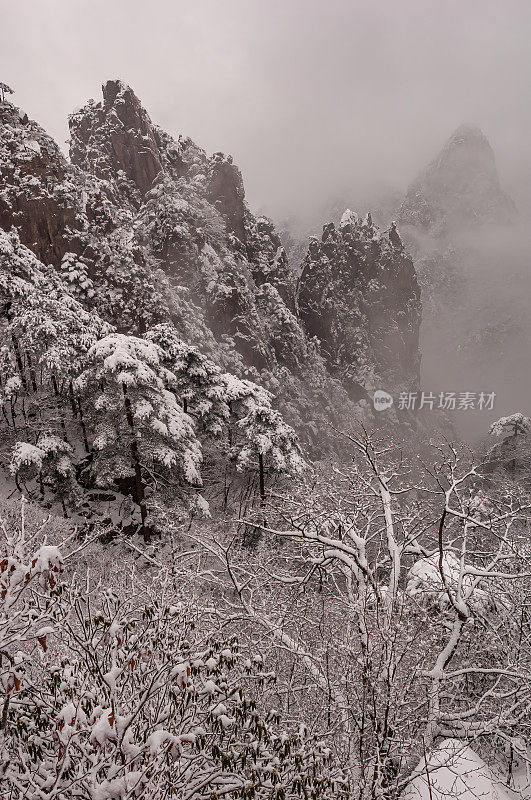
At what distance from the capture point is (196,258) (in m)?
48.2

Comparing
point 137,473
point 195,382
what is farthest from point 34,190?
point 137,473

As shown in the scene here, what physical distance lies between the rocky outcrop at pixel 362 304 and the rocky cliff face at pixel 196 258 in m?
0.26

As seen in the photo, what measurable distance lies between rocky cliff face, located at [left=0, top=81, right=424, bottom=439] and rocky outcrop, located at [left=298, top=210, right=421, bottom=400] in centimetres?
26

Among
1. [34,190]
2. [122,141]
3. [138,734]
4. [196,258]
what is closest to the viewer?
[138,734]

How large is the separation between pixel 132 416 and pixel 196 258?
120 feet

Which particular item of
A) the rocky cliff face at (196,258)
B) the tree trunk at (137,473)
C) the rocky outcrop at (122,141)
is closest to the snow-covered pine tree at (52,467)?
the tree trunk at (137,473)

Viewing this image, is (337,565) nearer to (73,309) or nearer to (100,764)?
(100,764)

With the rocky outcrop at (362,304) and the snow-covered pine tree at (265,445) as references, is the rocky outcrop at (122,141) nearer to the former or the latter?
the rocky outcrop at (362,304)

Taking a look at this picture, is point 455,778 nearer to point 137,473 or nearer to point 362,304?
point 137,473

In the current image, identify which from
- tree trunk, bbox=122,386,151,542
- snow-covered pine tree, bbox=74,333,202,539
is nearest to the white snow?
snow-covered pine tree, bbox=74,333,202,539

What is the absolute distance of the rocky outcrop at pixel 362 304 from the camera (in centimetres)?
7512

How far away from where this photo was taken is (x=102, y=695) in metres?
3.68

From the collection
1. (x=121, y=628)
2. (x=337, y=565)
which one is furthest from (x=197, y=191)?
(x=121, y=628)

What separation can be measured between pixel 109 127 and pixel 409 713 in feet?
193
